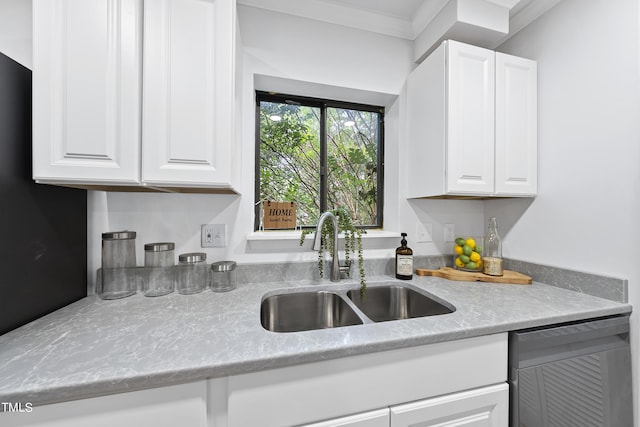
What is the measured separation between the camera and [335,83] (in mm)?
1515

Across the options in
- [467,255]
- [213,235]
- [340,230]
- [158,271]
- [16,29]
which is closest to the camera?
[16,29]

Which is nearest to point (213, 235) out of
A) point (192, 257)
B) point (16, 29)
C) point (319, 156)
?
point (192, 257)

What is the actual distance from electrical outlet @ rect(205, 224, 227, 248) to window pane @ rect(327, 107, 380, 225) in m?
0.67

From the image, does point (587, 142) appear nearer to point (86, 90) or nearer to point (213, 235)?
point (213, 235)

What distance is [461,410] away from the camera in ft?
2.89

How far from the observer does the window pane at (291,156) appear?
1618 millimetres

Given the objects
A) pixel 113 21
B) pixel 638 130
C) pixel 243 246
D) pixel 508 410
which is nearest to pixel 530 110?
pixel 638 130

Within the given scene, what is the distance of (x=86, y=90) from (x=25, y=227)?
499 millimetres

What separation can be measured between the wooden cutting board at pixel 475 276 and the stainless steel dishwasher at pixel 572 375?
34cm

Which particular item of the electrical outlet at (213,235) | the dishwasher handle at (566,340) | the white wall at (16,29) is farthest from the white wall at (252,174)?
the dishwasher handle at (566,340)

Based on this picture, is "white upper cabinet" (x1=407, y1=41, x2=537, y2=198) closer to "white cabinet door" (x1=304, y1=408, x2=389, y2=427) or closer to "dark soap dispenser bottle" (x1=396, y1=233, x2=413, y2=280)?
"dark soap dispenser bottle" (x1=396, y1=233, x2=413, y2=280)

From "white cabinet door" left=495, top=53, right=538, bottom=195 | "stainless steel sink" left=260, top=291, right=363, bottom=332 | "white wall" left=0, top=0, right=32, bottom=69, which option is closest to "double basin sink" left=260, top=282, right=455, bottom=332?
"stainless steel sink" left=260, top=291, right=363, bottom=332

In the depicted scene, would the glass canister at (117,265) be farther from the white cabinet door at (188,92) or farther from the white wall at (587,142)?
the white wall at (587,142)

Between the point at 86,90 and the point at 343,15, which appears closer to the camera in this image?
the point at 86,90
